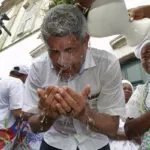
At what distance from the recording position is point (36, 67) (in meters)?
3.29

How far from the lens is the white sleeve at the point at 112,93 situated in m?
3.14

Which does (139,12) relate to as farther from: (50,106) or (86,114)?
(50,106)

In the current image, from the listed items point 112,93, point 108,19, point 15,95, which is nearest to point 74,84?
point 112,93

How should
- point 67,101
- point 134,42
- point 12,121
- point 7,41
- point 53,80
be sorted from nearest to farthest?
1. point 67,101
2. point 53,80
3. point 134,42
4. point 12,121
5. point 7,41

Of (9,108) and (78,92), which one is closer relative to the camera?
(78,92)

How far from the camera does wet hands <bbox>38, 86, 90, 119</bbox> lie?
8.55ft

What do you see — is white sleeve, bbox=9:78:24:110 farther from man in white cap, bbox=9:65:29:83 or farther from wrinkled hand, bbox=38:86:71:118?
wrinkled hand, bbox=38:86:71:118

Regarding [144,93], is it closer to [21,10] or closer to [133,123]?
[133,123]

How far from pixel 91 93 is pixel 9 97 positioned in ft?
4.76

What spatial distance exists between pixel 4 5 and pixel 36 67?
41.4 feet

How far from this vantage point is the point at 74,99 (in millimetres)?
2641

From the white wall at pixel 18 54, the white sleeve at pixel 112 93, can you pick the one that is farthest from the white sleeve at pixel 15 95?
the white wall at pixel 18 54

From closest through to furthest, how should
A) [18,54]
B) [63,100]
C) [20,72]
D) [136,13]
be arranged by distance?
[63,100]
[136,13]
[20,72]
[18,54]

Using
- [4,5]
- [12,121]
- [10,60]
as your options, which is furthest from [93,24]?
[4,5]
